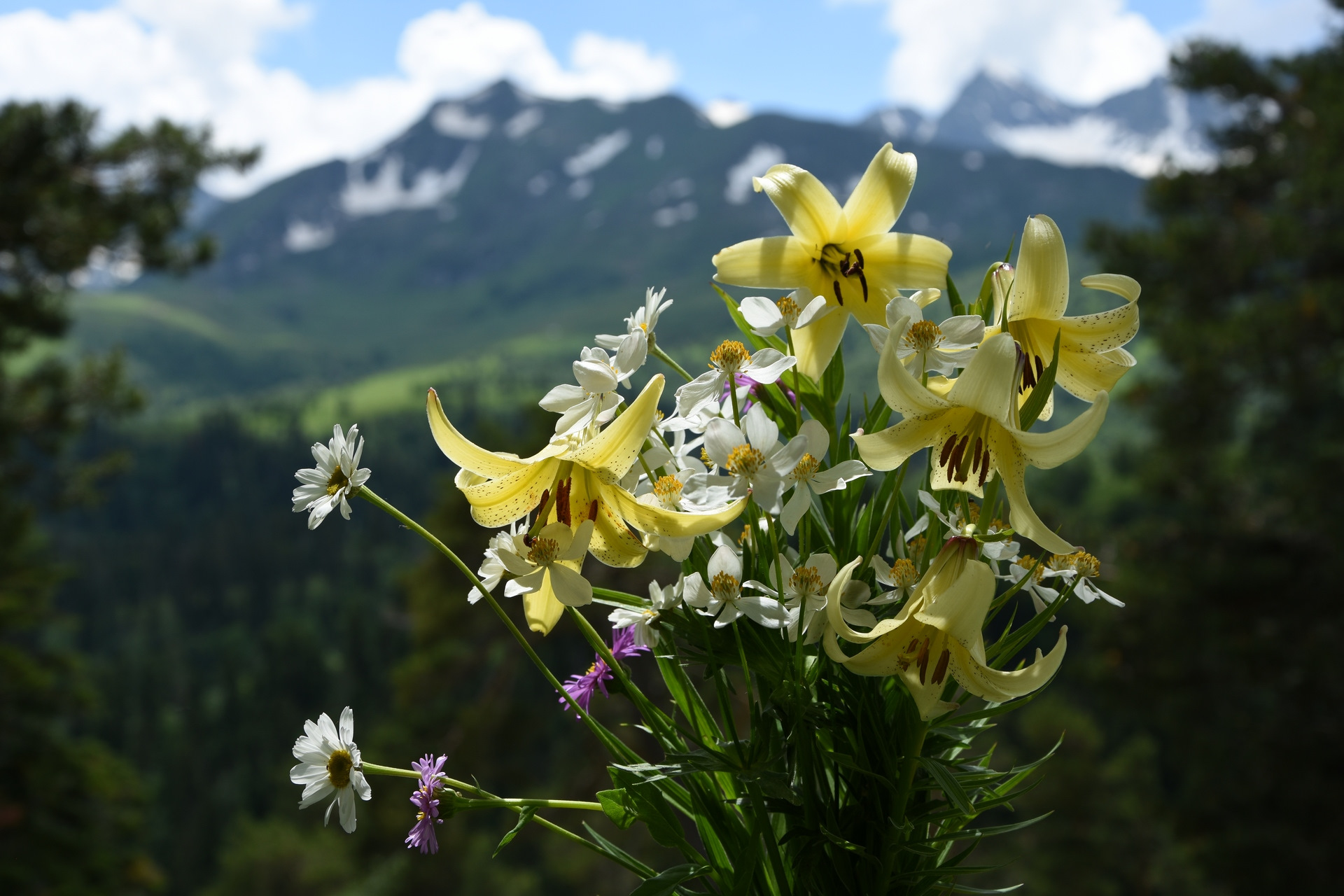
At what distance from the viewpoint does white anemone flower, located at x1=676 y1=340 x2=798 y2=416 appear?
3.38 feet

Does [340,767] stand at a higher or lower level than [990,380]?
lower

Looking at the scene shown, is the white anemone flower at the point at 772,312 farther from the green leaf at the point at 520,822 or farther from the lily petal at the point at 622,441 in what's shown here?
the green leaf at the point at 520,822

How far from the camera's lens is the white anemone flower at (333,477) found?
1.02m

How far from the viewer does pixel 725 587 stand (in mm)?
996

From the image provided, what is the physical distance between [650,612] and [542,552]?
194mm

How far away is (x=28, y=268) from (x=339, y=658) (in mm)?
67870

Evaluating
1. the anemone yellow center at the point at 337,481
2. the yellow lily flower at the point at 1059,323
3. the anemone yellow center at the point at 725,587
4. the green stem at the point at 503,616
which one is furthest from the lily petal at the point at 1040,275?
the anemone yellow center at the point at 337,481

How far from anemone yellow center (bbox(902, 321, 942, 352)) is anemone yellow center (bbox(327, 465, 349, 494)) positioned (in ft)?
2.06

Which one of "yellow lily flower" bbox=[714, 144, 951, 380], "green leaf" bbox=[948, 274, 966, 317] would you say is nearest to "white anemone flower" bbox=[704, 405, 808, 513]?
"yellow lily flower" bbox=[714, 144, 951, 380]

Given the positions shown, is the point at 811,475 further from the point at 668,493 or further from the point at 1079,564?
the point at 1079,564

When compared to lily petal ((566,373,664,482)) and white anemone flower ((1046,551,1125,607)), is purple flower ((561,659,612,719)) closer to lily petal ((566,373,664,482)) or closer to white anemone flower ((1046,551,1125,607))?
lily petal ((566,373,664,482))

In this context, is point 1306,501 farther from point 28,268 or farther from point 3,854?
point 3,854

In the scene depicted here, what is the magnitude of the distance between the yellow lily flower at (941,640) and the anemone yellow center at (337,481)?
54cm

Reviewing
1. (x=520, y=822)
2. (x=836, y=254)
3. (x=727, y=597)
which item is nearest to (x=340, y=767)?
(x=520, y=822)
